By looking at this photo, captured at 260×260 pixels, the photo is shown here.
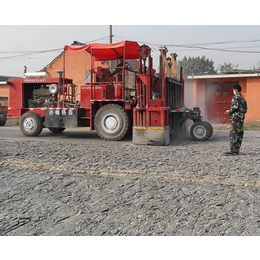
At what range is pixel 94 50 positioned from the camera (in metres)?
11.3

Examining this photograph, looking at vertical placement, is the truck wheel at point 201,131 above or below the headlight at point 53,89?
below

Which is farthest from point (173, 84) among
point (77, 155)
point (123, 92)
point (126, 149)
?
point (77, 155)

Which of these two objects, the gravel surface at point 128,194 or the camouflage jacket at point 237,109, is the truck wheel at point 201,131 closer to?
the camouflage jacket at point 237,109

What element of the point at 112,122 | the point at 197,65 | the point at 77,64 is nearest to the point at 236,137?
the point at 112,122

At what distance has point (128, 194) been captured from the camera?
473 centimetres

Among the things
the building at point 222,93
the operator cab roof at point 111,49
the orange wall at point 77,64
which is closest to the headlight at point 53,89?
the operator cab roof at point 111,49

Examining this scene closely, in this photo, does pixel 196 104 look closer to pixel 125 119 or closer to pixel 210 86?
pixel 210 86

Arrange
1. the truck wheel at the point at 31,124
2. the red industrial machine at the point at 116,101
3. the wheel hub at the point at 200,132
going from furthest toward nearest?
the truck wheel at the point at 31,124 < the wheel hub at the point at 200,132 < the red industrial machine at the point at 116,101

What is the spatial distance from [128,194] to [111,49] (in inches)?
290

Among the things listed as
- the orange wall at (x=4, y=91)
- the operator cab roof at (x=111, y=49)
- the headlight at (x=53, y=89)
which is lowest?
the headlight at (x=53, y=89)

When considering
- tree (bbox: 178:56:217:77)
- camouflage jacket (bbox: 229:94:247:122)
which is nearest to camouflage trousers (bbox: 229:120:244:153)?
camouflage jacket (bbox: 229:94:247:122)

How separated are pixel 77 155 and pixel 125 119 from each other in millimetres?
3300

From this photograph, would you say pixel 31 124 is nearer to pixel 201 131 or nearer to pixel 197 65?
pixel 201 131

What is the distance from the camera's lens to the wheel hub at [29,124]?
1229 centimetres
